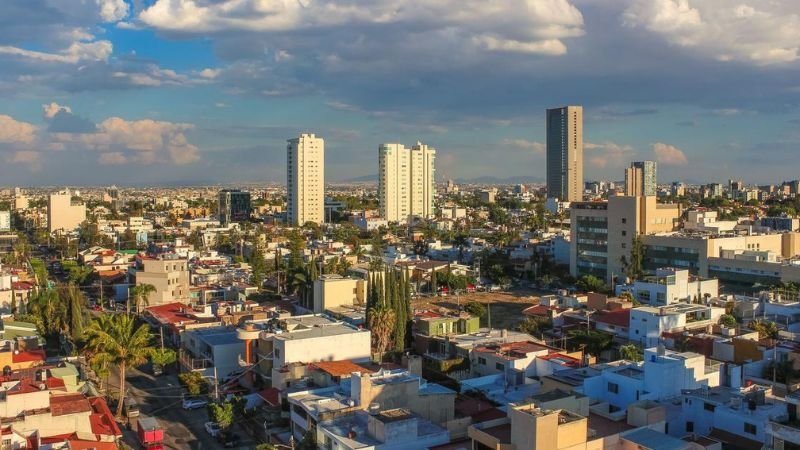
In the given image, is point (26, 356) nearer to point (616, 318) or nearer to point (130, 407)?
point (130, 407)

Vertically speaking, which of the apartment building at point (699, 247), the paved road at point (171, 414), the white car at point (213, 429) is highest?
the apartment building at point (699, 247)

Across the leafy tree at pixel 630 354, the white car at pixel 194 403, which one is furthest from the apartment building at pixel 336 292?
the leafy tree at pixel 630 354

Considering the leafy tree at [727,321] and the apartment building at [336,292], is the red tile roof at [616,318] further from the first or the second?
the apartment building at [336,292]

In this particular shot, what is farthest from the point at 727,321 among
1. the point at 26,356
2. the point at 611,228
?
the point at 26,356

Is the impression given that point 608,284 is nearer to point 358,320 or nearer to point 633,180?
point 358,320

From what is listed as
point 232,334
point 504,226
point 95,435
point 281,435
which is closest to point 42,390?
point 95,435

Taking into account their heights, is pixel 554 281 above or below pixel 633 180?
below

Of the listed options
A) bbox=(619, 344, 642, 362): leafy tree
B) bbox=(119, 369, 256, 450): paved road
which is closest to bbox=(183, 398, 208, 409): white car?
bbox=(119, 369, 256, 450): paved road
